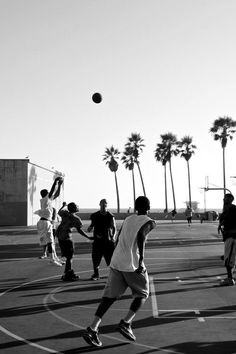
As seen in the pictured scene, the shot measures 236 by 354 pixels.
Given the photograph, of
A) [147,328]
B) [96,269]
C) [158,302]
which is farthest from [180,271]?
[147,328]

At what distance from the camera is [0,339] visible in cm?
759

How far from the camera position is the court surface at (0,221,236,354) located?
7.27 m

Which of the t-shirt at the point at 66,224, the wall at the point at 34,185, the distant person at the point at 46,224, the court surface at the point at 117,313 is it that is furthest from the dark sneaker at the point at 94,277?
the wall at the point at 34,185

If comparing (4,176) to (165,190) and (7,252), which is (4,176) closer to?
(7,252)

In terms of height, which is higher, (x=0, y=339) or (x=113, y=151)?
(x=113, y=151)

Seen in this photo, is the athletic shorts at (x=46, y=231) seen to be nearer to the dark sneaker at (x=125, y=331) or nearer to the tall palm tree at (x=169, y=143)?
the dark sneaker at (x=125, y=331)

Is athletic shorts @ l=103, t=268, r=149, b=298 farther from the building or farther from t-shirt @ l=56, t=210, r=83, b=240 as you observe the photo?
the building

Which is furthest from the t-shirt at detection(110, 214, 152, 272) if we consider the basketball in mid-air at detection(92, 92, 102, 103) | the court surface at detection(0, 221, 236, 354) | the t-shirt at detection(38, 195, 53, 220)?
the basketball in mid-air at detection(92, 92, 102, 103)

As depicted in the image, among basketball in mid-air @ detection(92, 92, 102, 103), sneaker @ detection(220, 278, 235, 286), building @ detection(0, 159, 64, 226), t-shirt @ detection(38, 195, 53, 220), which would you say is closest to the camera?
sneaker @ detection(220, 278, 235, 286)

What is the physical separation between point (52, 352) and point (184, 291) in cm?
528

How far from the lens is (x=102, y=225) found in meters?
13.5

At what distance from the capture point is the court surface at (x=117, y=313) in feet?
23.9

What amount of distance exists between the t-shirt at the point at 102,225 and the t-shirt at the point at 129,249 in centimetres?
589

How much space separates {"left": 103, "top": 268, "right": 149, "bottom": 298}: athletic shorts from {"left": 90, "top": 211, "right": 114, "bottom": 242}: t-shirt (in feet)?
19.5
